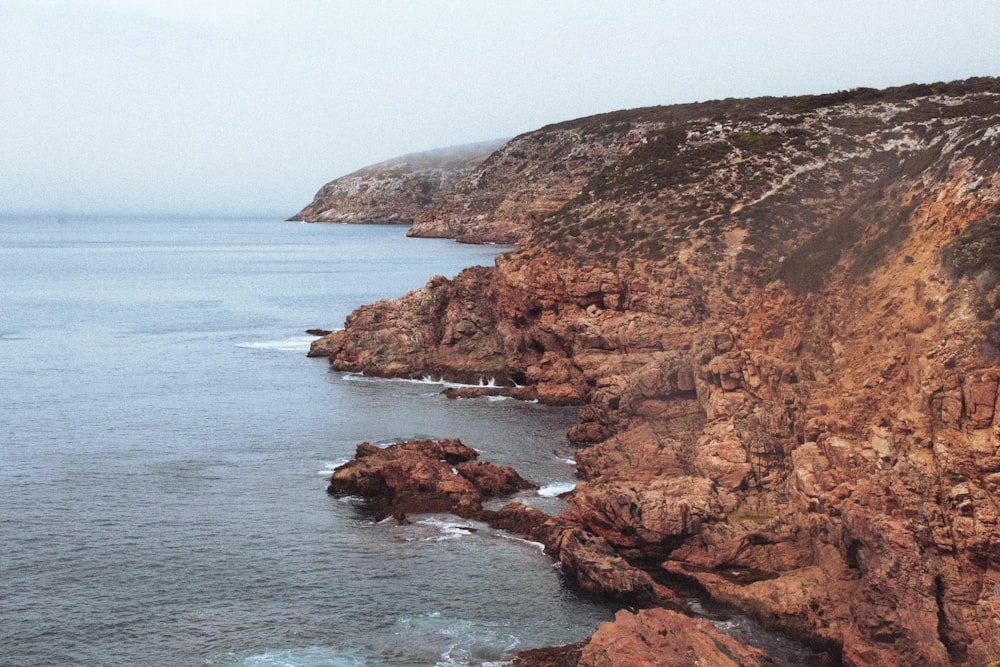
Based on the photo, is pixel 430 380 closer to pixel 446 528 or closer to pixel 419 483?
pixel 419 483

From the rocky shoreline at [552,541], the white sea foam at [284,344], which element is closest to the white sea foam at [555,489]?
the rocky shoreline at [552,541]

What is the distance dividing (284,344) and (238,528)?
50.0 m

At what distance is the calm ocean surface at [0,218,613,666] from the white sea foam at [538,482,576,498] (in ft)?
3.97

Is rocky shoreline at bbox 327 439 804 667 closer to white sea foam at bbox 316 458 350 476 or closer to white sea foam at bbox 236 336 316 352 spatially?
white sea foam at bbox 316 458 350 476

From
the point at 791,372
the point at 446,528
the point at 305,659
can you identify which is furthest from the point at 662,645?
the point at 791,372

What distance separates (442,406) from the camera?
6391 cm

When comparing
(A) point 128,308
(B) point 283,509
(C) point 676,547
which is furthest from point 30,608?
(A) point 128,308

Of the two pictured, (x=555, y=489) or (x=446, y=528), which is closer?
(x=446, y=528)

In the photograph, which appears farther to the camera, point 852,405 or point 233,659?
point 852,405

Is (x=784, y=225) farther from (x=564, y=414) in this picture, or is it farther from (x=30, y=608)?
(x=30, y=608)

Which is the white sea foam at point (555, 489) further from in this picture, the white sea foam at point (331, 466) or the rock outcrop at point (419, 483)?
the white sea foam at point (331, 466)

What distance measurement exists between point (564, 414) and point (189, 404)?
2484 centimetres

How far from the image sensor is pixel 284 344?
89.5m

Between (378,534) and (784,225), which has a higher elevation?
(784,225)
